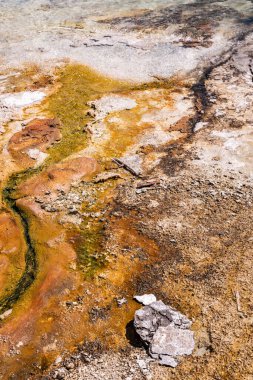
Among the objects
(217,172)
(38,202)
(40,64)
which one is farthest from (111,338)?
(40,64)

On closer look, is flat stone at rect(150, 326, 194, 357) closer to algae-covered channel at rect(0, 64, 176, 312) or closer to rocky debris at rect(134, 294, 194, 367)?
rocky debris at rect(134, 294, 194, 367)

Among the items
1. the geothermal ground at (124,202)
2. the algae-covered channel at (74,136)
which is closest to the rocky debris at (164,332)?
the geothermal ground at (124,202)

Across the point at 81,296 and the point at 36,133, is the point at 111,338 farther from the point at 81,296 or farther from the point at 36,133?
the point at 36,133

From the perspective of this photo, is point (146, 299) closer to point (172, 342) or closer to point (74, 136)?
point (172, 342)

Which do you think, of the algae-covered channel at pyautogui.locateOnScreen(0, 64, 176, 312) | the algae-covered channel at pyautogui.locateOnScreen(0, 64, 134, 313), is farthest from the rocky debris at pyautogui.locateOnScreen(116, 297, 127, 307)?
the algae-covered channel at pyautogui.locateOnScreen(0, 64, 134, 313)

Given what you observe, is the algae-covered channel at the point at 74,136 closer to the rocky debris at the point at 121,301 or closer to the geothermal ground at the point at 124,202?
the geothermal ground at the point at 124,202

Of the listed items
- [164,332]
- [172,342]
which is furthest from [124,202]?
[172,342]
